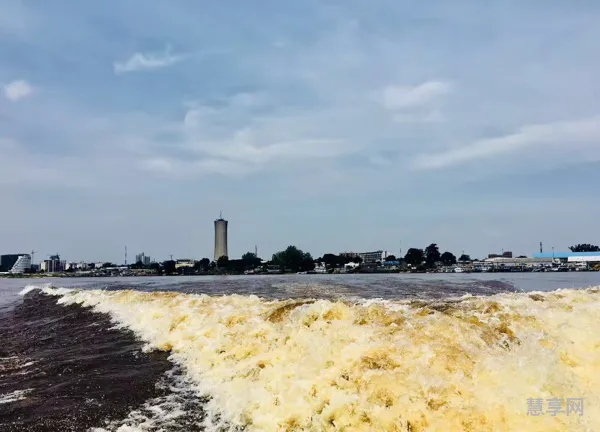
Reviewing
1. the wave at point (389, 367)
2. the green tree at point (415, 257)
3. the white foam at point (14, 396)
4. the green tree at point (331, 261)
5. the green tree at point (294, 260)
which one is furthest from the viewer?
the green tree at point (415, 257)

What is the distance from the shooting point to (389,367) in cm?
727

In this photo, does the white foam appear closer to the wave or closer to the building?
the wave

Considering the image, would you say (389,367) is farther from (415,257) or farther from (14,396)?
(415,257)

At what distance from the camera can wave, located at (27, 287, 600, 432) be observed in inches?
243

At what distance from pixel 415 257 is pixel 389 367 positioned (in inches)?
7471

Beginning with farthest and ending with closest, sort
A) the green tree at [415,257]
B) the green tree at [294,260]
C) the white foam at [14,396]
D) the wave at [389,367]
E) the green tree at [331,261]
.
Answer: the green tree at [415,257] < the green tree at [331,261] < the green tree at [294,260] < the white foam at [14,396] < the wave at [389,367]

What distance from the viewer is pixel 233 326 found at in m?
11.3

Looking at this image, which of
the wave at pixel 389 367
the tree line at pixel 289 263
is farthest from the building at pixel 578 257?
the wave at pixel 389 367

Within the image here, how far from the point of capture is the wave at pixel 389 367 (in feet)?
20.2

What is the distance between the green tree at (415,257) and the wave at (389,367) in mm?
183593

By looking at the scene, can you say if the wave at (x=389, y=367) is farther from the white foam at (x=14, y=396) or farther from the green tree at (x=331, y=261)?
the green tree at (x=331, y=261)

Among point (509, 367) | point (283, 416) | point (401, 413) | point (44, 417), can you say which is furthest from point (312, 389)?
point (44, 417)

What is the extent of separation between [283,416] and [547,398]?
382cm

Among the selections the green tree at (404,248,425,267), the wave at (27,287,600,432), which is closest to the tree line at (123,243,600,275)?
the green tree at (404,248,425,267)
